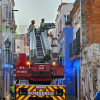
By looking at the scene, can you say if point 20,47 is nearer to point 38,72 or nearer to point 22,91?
point 38,72

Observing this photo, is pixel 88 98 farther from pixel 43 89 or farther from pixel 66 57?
pixel 66 57

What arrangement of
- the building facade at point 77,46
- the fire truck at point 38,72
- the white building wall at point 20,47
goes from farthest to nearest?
the white building wall at point 20,47 < the building facade at point 77,46 < the fire truck at point 38,72

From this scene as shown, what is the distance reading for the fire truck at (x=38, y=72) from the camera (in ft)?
34.3

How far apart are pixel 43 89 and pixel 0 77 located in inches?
335

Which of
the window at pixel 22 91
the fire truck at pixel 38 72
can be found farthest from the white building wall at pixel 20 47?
the window at pixel 22 91

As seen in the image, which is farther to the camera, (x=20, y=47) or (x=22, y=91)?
(x=20, y=47)

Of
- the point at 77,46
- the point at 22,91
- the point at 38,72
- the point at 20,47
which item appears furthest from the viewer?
the point at 20,47

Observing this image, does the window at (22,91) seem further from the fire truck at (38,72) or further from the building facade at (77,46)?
the building facade at (77,46)

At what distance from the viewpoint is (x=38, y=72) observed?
12.2 m

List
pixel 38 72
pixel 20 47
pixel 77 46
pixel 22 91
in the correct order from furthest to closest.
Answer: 1. pixel 20 47
2. pixel 77 46
3. pixel 38 72
4. pixel 22 91

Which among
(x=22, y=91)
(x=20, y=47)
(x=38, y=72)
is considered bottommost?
(x=22, y=91)

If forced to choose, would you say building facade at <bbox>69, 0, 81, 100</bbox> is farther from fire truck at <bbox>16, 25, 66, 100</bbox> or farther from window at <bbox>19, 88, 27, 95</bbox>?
window at <bbox>19, 88, 27, 95</bbox>

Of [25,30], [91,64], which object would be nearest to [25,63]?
[91,64]

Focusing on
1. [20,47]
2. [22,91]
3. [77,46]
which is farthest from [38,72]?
[20,47]
